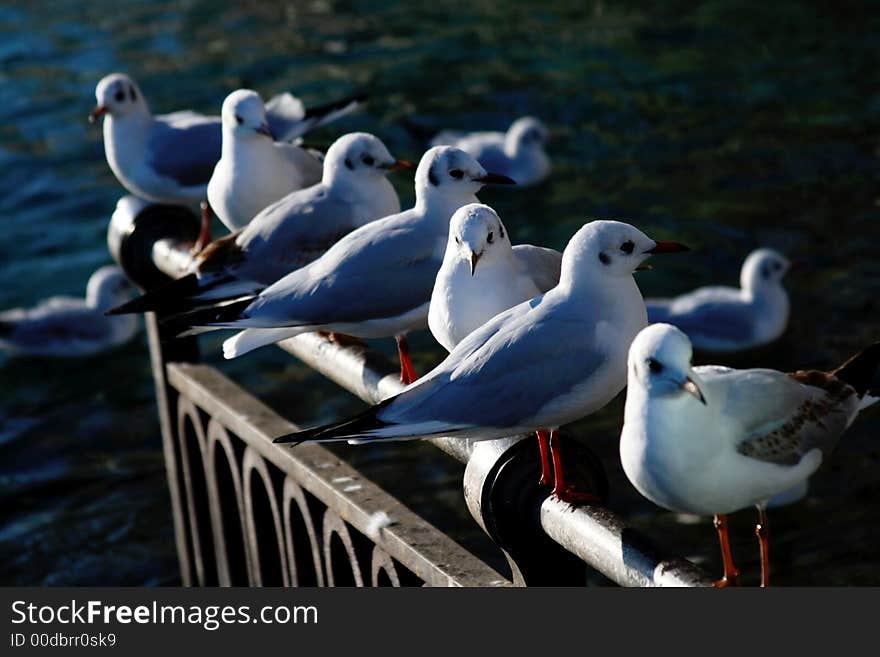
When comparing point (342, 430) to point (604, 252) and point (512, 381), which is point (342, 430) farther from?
point (604, 252)

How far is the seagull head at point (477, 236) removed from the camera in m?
2.78

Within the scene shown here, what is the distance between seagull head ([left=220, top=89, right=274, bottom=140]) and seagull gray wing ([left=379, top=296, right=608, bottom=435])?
1.72 metres

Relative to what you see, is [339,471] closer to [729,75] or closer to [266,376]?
[266,376]

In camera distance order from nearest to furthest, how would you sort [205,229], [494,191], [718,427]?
1. [718,427]
2. [205,229]
3. [494,191]

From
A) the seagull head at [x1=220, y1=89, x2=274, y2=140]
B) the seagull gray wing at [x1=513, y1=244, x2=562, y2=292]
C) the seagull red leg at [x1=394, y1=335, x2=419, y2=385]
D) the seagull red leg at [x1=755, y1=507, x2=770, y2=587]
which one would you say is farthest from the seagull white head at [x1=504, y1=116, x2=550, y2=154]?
the seagull red leg at [x1=755, y1=507, x2=770, y2=587]

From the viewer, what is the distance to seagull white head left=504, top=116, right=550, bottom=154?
9359 mm

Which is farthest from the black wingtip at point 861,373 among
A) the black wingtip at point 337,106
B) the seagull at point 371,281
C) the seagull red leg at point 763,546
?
the black wingtip at point 337,106

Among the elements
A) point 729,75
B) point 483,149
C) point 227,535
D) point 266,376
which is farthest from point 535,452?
point 729,75

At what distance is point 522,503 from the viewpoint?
2.51m

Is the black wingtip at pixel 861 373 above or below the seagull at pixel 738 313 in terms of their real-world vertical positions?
above

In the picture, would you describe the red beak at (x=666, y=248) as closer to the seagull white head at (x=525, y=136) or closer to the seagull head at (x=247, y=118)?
the seagull head at (x=247, y=118)

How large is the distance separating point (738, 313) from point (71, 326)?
369 centimetres

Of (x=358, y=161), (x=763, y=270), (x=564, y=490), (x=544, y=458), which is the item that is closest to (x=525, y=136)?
(x=763, y=270)

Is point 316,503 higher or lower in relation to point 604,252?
lower
